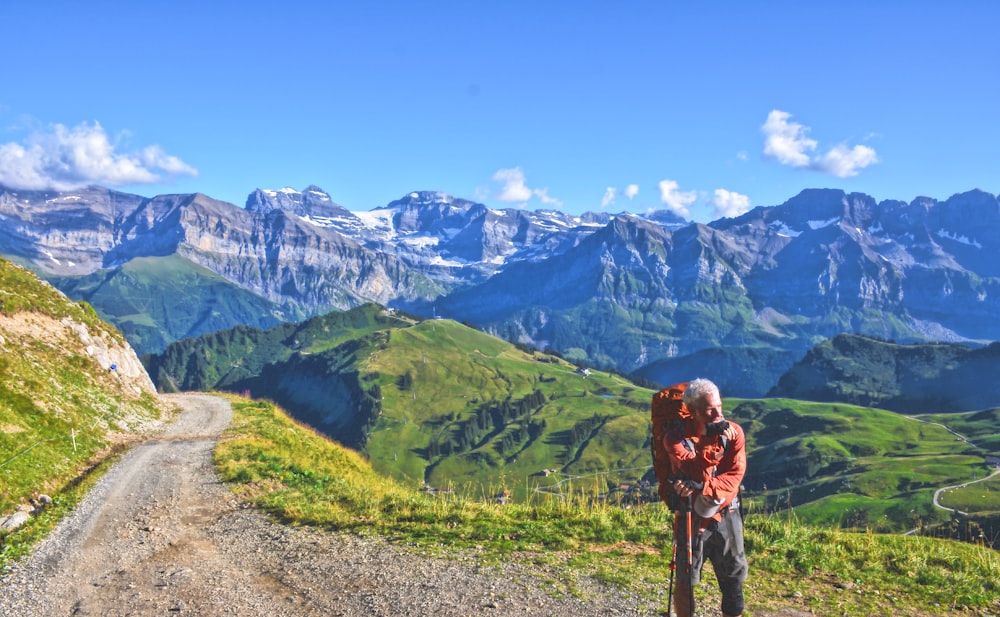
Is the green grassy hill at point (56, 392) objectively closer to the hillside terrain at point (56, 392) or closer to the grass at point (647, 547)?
the hillside terrain at point (56, 392)

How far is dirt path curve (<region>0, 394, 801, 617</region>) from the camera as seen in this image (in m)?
12.8

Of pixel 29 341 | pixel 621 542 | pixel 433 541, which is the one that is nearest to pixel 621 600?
pixel 621 542

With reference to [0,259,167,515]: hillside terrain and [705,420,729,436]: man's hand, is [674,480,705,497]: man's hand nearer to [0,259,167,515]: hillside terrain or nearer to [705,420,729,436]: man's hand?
[705,420,729,436]: man's hand

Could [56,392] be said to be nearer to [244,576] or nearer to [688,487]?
[244,576]

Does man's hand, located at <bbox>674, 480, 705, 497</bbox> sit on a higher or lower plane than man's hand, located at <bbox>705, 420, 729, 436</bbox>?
lower

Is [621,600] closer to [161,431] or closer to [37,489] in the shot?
[37,489]

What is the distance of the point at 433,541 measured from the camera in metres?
16.9

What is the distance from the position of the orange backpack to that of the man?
162 millimetres

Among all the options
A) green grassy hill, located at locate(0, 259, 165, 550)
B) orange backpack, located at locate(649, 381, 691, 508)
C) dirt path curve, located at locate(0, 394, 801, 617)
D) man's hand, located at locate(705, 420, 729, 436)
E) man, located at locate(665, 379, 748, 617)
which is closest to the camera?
man's hand, located at locate(705, 420, 729, 436)

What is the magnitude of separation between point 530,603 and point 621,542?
4.92m

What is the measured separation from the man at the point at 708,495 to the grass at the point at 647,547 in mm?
2528

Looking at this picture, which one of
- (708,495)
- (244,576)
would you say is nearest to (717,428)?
(708,495)

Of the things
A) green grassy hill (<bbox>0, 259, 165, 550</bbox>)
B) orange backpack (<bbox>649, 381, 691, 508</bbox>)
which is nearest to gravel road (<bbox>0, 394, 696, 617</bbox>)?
orange backpack (<bbox>649, 381, 691, 508</bbox>)

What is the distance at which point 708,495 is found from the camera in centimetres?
997
